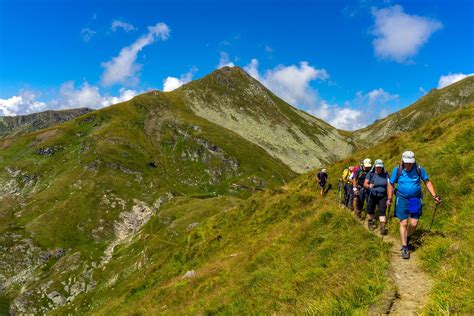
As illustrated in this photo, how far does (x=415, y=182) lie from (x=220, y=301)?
26.8 feet

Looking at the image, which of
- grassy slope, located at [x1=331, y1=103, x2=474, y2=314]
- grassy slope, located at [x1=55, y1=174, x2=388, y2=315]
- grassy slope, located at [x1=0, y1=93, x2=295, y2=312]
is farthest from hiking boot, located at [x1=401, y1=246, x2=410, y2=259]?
grassy slope, located at [x1=0, y1=93, x2=295, y2=312]

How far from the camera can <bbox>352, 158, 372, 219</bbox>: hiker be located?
56.2 feet

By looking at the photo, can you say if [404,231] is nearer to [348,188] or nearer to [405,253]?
[405,253]

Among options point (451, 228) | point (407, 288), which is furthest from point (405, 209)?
point (407, 288)

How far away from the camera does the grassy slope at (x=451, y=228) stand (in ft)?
24.1

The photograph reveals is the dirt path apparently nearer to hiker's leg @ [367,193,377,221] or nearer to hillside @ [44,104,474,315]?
hillside @ [44,104,474,315]

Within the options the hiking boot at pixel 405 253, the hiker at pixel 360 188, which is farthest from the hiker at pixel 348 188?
the hiking boot at pixel 405 253

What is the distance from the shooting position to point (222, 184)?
182500mm

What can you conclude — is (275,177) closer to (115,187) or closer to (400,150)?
(115,187)

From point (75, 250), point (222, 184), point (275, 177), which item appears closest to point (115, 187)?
point (75, 250)

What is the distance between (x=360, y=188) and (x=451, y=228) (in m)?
6.42

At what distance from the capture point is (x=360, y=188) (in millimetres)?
18062

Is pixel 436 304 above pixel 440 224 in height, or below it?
below

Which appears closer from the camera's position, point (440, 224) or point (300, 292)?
point (300, 292)
